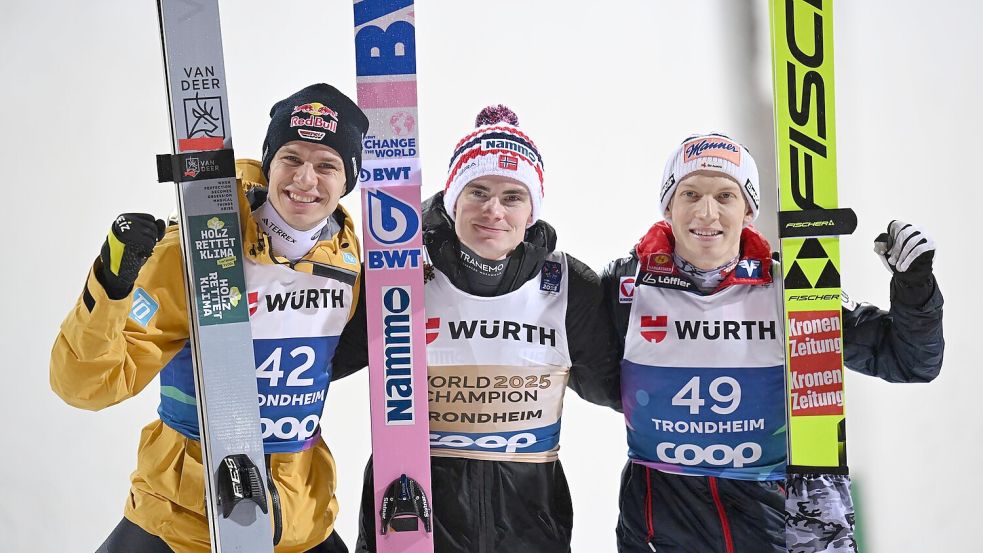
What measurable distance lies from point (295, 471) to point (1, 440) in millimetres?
1698

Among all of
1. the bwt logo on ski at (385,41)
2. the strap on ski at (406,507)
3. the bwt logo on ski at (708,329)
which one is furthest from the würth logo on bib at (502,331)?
the bwt logo on ski at (385,41)

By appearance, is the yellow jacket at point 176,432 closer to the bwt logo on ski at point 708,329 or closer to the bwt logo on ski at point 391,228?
the bwt logo on ski at point 391,228

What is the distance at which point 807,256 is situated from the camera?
187 cm

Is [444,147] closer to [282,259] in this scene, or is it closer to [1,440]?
[282,259]

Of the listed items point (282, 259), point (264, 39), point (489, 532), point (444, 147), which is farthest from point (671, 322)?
point (264, 39)

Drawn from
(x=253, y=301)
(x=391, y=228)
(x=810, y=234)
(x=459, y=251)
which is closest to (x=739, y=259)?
(x=810, y=234)

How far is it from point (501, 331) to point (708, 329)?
0.43m

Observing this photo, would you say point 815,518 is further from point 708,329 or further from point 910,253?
point 910,253

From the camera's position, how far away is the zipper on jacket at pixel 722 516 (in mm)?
1850

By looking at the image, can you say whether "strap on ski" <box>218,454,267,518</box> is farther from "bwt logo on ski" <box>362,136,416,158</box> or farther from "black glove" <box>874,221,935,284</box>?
"black glove" <box>874,221,935,284</box>

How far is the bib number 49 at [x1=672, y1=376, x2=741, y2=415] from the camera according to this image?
73.7 inches

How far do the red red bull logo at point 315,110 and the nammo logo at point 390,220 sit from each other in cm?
19

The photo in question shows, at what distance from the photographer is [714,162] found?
186cm

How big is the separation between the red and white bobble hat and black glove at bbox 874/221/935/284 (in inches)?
27.9
